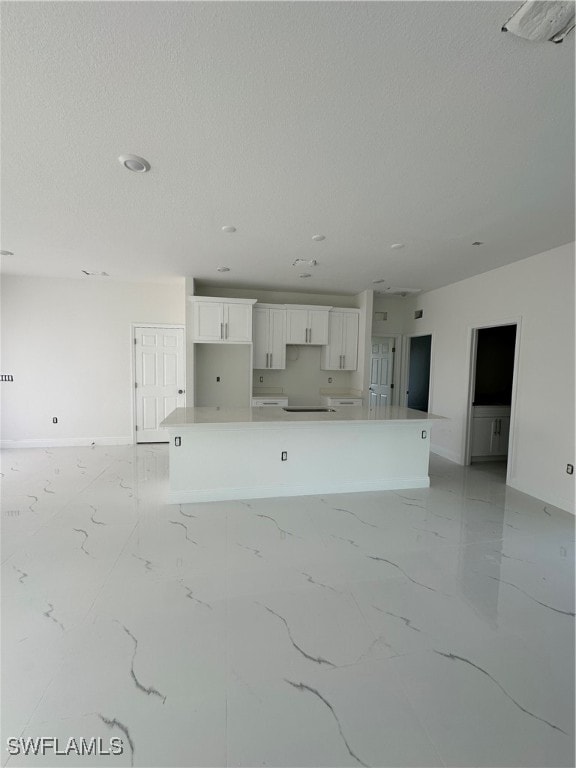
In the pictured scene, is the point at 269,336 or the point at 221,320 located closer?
the point at 221,320

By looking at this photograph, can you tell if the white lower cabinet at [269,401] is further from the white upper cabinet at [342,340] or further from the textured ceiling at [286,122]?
the textured ceiling at [286,122]

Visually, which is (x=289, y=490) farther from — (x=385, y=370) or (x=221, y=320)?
(x=385, y=370)

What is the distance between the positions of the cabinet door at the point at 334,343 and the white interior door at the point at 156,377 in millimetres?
2536

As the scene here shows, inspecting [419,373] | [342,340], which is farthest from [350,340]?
[419,373]

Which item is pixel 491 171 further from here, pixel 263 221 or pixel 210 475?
pixel 210 475

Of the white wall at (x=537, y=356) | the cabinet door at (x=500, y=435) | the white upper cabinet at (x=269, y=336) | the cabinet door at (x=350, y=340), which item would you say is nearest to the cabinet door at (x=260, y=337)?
the white upper cabinet at (x=269, y=336)

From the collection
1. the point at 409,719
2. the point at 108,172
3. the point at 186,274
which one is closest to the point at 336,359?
the point at 186,274

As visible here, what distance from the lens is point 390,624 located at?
5.89ft

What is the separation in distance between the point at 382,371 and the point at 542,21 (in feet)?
18.1

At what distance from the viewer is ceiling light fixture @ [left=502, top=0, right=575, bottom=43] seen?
1.13 meters

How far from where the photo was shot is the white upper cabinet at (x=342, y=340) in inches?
222

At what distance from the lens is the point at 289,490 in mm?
3514

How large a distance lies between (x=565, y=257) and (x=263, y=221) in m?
3.09

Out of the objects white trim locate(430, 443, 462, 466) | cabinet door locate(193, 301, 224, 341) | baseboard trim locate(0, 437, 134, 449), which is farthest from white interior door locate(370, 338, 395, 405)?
baseboard trim locate(0, 437, 134, 449)
